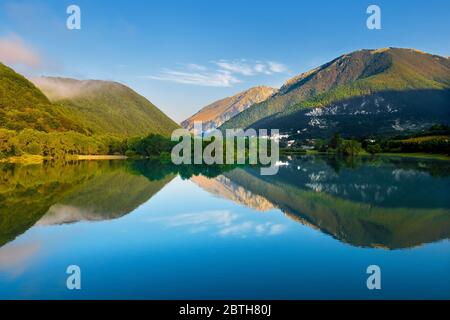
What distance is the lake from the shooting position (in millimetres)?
12352

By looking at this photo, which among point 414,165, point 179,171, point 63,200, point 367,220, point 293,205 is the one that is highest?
point 414,165

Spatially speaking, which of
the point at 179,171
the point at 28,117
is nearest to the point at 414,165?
the point at 179,171

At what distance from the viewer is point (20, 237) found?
19469 mm

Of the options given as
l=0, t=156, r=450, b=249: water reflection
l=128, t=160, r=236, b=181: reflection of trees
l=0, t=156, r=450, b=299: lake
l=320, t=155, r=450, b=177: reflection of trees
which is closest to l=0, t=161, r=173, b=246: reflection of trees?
l=0, t=156, r=450, b=249: water reflection

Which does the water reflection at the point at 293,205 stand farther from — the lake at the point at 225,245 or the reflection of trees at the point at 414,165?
the reflection of trees at the point at 414,165

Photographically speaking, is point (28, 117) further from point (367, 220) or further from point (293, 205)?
point (367, 220)

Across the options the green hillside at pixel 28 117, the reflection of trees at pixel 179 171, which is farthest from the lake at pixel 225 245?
the green hillside at pixel 28 117

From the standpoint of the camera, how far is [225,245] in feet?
59.4

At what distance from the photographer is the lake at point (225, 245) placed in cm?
1235

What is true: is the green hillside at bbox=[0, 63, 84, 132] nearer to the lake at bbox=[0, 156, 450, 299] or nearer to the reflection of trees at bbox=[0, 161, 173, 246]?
the reflection of trees at bbox=[0, 161, 173, 246]

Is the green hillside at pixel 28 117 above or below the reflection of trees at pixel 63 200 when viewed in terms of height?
above

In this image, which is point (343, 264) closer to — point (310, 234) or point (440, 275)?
point (440, 275)
